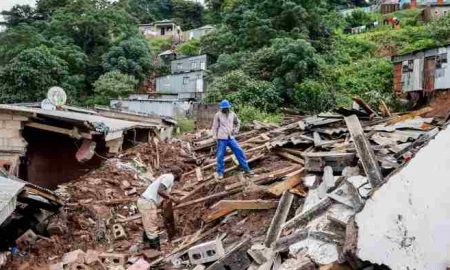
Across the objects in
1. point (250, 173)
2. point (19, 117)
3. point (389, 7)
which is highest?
point (389, 7)

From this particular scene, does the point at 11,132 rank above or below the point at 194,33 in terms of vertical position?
below

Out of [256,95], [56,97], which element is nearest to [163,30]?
[256,95]

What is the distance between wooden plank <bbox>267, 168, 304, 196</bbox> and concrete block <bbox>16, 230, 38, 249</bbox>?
3.98m

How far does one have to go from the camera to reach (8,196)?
235 inches

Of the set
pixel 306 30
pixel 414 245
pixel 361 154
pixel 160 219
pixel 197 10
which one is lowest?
pixel 160 219

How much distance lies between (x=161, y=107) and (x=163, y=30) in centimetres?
3278

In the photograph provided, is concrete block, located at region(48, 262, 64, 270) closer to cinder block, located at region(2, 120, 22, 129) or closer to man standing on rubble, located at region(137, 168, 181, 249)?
man standing on rubble, located at region(137, 168, 181, 249)

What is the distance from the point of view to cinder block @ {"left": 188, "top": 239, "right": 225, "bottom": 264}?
7.00 m

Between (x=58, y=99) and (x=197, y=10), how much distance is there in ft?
161

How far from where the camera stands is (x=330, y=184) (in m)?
7.35

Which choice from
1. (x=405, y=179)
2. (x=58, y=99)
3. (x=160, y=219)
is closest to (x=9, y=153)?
(x=160, y=219)

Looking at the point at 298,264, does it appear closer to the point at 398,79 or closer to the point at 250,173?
the point at 250,173

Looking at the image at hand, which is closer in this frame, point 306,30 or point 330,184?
point 330,184

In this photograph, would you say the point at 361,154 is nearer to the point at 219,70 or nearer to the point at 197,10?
the point at 219,70
